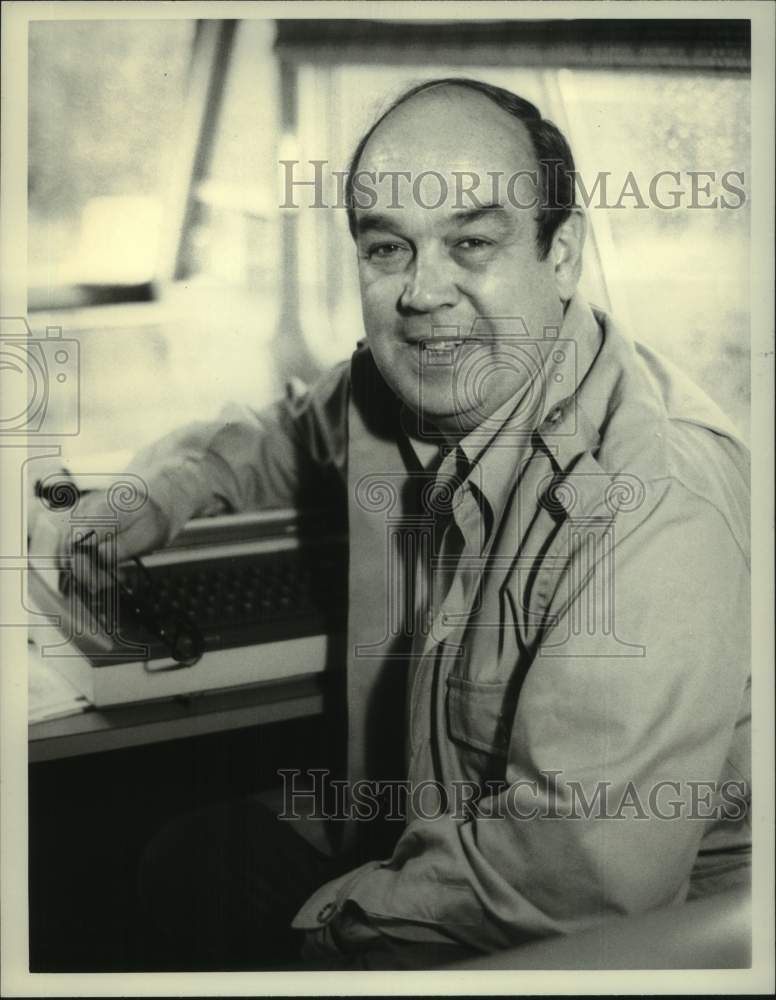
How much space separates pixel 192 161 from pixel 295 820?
31.6 inches

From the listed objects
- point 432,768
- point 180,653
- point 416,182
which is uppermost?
point 416,182

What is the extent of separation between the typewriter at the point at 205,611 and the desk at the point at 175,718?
1cm

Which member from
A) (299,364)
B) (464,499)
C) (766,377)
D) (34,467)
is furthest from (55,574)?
(766,377)

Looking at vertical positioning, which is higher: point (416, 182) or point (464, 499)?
point (416, 182)

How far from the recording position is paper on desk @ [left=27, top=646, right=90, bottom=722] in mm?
1280

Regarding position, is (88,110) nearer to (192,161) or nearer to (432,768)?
(192,161)

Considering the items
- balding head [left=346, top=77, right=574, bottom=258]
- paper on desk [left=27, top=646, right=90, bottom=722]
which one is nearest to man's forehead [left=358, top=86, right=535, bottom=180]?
balding head [left=346, top=77, right=574, bottom=258]

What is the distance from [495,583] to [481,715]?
0.15 m

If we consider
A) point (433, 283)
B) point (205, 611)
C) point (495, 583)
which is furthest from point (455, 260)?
point (205, 611)

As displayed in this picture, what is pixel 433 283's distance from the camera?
1243 mm

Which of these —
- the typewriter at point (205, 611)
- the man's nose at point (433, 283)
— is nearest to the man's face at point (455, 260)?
the man's nose at point (433, 283)

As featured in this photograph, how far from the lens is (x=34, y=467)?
1303 millimetres

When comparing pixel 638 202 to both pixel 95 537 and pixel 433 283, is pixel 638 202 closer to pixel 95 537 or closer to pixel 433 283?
pixel 433 283

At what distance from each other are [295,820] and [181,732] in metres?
0.18
